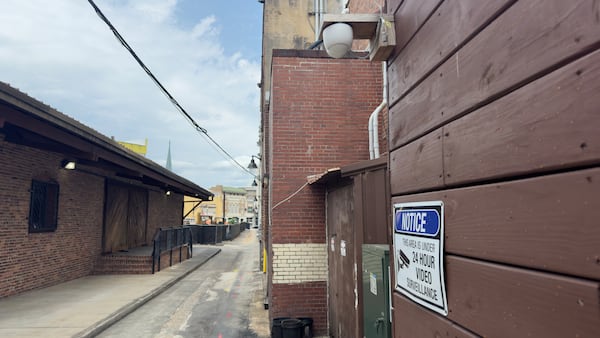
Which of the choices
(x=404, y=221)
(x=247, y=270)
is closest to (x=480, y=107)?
(x=404, y=221)

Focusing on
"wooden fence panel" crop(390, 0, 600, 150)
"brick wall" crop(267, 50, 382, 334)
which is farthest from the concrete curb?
"wooden fence panel" crop(390, 0, 600, 150)

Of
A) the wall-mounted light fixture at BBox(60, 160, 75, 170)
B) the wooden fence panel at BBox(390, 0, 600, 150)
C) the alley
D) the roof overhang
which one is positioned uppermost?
the roof overhang

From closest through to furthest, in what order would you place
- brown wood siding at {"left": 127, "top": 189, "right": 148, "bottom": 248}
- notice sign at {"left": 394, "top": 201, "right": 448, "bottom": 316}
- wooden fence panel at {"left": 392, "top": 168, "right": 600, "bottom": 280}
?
→ wooden fence panel at {"left": 392, "top": 168, "right": 600, "bottom": 280}
notice sign at {"left": 394, "top": 201, "right": 448, "bottom": 316}
brown wood siding at {"left": 127, "top": 189, "right": 148, "bottom": 248}

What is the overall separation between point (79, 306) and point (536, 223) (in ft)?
32.8

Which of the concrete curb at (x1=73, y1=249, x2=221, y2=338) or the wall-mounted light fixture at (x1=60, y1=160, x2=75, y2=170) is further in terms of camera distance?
the wall-mounted light fixture at (x1=60, y1=160, x2=75, y2=170)

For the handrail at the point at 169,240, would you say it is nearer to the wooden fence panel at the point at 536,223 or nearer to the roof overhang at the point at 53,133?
the roof overhang at the point at 53,133

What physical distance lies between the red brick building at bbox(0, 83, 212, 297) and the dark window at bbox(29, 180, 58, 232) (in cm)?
2

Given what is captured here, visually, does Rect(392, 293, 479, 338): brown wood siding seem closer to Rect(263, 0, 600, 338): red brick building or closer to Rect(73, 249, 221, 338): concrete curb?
Rect(263, 0, 600, 338): red brick building

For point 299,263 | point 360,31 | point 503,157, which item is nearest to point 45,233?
point 299,263

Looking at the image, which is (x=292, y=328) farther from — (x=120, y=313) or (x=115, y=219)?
(x=115, y=219)

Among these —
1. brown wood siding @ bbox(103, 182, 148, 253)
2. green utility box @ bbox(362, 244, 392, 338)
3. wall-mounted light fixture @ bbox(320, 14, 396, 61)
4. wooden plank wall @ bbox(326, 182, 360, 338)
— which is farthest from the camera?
brown wood siding @ bbox(103, 182, 148, 253)

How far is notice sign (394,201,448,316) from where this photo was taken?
2.17m

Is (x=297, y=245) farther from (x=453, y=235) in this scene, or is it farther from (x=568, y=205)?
Result: (x=568, y=205)

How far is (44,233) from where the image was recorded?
11.1 meters
